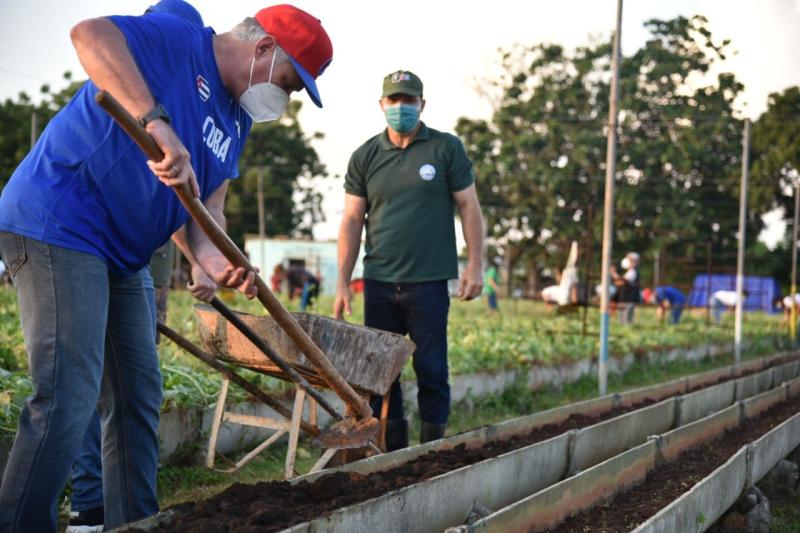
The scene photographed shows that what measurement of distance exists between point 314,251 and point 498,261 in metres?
8.76

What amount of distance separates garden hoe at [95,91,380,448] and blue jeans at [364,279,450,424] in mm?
1119

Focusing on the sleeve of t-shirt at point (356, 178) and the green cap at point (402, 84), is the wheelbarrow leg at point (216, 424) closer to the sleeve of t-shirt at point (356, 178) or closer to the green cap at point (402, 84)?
the sleeve of t-shirt at point (356, 178)

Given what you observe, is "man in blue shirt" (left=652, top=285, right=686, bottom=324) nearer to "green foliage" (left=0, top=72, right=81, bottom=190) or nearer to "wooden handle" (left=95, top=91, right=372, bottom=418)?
"wooden handle" (left=95, top=91, right=372, bottom=418)

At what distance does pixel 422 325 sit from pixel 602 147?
37.0 m

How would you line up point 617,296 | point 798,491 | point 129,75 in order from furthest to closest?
point 617,296, point 798,491, point 129,75

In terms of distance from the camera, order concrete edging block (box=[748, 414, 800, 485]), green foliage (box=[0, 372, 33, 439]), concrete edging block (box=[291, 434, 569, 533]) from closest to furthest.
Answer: concrete edging block (box=[291, 434, 569, 533]), green foliage (box=[0, 372, 33, 439]), concrete edging block (box=[748, 414, 800, 485])

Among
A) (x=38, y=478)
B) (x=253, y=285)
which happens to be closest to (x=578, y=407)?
(x=253, y=285)

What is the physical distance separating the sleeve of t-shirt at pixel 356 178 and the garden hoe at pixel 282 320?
163 centimetres

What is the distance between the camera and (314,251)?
46156 millimetres

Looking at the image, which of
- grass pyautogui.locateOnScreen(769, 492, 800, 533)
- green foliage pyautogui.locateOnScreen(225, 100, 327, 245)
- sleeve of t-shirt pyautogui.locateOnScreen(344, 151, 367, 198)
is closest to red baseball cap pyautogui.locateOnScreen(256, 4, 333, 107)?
sleeve of t-shirt pyautogui.locateOnScreen(344, 151, 367, 198)

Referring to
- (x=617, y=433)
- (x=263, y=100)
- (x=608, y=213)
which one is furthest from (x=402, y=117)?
(x=608, y=213)

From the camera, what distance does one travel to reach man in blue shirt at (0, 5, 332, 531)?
2873 mm

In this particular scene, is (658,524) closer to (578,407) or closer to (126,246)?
(126,246)

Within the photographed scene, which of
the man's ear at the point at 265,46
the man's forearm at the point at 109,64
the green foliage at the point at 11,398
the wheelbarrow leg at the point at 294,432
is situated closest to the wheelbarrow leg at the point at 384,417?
the wheelbarrow leg at the point at 294,432
